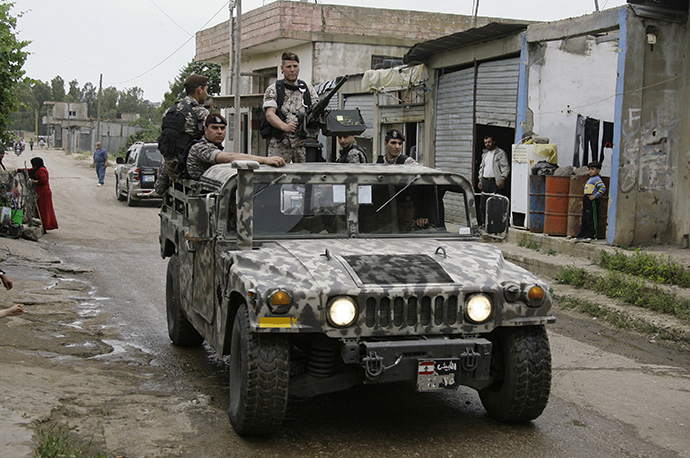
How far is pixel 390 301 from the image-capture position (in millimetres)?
4586

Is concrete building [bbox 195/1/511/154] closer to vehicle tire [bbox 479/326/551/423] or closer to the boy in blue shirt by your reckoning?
the boy in blue shirt

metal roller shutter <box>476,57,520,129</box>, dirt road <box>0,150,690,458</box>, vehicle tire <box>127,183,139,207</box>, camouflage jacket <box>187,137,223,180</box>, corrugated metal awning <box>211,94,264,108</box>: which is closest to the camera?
dirt road <box>0,150,690,458</box>

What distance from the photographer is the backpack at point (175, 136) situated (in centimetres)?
756

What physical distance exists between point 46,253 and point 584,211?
8778 mm

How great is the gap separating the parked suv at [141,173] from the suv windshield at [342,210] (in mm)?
16276

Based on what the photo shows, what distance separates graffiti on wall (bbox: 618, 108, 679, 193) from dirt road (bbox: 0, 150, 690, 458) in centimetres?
367

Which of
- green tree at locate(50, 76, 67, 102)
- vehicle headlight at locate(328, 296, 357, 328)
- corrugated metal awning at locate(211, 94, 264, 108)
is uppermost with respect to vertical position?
green tree at locate(50, 76, 67, 102)

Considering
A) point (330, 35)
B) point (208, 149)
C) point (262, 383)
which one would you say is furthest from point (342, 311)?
point (330, 35)

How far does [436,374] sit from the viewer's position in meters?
4.57

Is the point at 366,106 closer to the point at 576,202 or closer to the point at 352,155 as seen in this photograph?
the point at 576,202

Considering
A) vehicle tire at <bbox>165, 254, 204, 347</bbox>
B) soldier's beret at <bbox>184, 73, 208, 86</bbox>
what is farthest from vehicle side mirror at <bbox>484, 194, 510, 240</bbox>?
soldier's beret at <bbox>184, 73, 208, 86</bbox>

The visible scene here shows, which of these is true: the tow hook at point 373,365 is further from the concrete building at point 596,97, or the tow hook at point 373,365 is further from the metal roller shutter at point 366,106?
the metal roller shutter at point 366,106

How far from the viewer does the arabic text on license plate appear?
4547 millimetres

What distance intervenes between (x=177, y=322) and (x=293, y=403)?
6.59 ft
